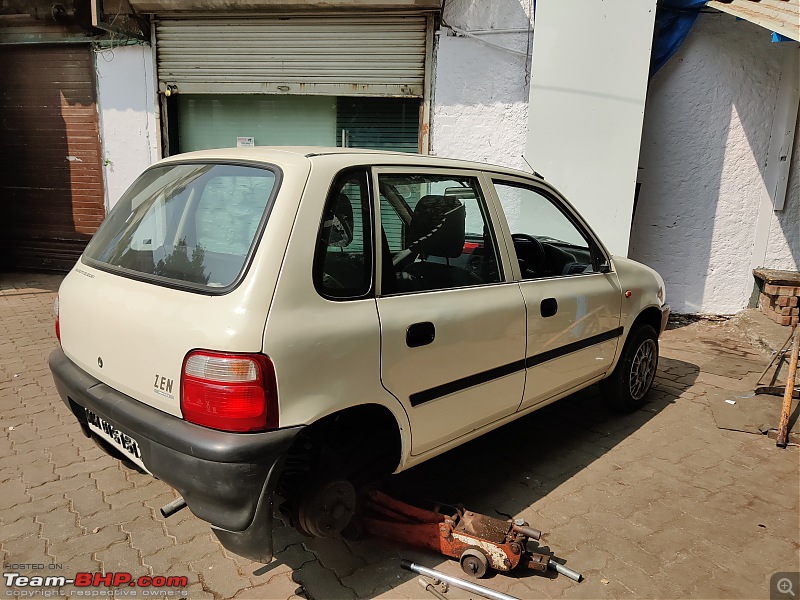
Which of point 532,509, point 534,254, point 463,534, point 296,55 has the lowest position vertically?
point 532,509

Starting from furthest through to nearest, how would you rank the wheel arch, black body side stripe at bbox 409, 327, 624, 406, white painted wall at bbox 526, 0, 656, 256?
white painted wall at bbox 526, 0, 656, 256 < the wheel arch < black body side stripe at bbox 409, 327, 624, 406

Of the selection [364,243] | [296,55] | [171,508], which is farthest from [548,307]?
[296,55]

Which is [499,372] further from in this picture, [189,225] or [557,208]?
[189,225]

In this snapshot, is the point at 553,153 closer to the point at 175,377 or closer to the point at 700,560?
the point at 700,560

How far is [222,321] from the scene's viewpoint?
Answer: 205cm

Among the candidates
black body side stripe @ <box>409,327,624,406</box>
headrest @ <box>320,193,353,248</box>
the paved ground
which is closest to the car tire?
the paved ground

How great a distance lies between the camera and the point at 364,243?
245cm

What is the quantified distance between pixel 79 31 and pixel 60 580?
25.9ft

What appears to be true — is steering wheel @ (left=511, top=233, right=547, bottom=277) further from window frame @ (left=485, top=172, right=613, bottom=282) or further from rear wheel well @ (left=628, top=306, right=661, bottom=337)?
rear wheel well @ (left=628, top=306, right=661, bottom=337)

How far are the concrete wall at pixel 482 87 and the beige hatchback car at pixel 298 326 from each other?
3.90 metres

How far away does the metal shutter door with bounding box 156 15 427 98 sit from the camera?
7.09 metres

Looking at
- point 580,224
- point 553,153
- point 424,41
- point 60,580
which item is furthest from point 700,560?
point 424,41

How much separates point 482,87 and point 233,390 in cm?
587

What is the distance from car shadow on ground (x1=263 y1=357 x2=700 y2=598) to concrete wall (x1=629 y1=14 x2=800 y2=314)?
7.64 ft
